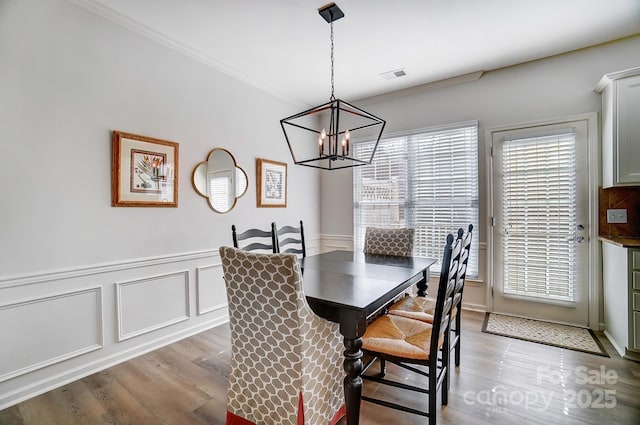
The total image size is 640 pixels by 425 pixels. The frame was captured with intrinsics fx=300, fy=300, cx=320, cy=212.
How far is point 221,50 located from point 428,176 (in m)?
2.71

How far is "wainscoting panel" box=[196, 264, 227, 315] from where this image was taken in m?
3.02

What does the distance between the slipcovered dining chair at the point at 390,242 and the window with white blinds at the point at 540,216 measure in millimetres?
1253

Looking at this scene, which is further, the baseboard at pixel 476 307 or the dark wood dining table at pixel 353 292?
the baseboard at pixel 476 307

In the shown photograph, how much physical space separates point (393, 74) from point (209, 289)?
3.13 metres

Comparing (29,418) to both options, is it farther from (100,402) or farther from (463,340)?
(463,340)

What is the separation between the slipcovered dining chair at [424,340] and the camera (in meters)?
1.51

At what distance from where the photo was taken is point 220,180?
3.22 metres

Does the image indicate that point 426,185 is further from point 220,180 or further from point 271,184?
point 220,180

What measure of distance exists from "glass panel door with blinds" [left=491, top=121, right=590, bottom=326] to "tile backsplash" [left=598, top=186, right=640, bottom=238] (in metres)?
0.12

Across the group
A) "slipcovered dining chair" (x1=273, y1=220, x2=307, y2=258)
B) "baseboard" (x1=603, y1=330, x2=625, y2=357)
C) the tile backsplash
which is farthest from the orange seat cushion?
the tile backsplash

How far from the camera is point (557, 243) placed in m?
3.05

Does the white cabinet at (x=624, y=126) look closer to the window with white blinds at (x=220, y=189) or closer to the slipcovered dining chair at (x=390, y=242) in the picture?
the slipcovered dining chair at (x=390, y=242)

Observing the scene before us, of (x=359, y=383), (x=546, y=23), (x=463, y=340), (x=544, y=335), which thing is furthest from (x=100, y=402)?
(x=546, y=23)

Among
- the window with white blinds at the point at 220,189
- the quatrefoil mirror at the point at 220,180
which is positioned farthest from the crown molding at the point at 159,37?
the window with white blinds at the point at 220,189
